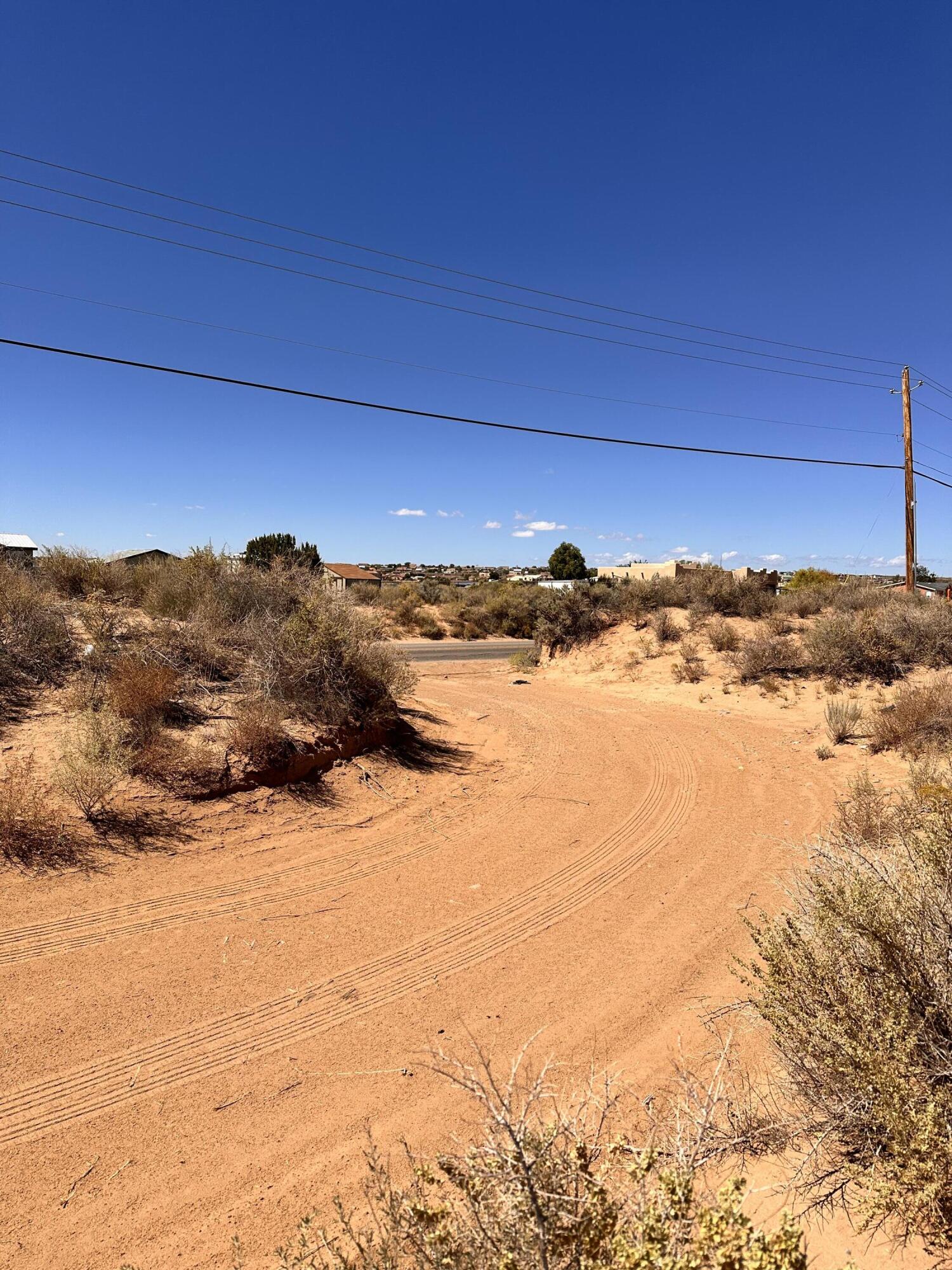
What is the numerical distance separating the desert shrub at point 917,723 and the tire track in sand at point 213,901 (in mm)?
7856

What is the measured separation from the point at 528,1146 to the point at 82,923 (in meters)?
4.88

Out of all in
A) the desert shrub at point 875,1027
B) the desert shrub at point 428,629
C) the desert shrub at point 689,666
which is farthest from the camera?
the desert shrub at point 428,629

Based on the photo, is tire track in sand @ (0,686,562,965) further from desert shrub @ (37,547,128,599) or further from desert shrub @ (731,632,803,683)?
desert shrub @ (731,632,803,683)

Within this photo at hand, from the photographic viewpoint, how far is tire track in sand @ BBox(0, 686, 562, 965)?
5312 mm

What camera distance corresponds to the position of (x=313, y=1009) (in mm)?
4719

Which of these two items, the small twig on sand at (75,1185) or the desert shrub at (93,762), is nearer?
the small twig on sand at (75,1185)

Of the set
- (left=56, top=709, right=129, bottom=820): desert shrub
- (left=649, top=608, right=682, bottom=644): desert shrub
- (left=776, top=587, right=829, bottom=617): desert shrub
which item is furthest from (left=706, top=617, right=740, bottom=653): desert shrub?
(left=56, top=709, right=129, bottom=820): desert shrub

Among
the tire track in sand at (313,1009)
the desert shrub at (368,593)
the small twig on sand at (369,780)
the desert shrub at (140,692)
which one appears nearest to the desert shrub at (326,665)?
the small twig on sand at (369,780)

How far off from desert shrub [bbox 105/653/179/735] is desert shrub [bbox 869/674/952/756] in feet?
37.7

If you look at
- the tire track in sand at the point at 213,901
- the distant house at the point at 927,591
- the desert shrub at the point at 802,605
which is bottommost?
the tire track in sand at the point at 213,901

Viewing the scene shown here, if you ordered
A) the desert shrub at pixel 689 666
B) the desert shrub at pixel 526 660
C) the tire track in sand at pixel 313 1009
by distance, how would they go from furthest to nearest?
the desert shrub at pixel 526 660 < the desert shrub at pixel 689 666 < the tire track in sand at pixel 313 1009

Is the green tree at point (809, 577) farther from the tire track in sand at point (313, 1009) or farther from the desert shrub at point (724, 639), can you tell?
the tire track in sand at point (313, 1009)

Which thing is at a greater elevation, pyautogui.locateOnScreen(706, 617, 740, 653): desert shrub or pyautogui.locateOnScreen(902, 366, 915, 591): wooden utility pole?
pyautogui.locateOnScreen(902, 366, 915, 591): wooden utility pole

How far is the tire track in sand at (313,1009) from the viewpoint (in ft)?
12.5
